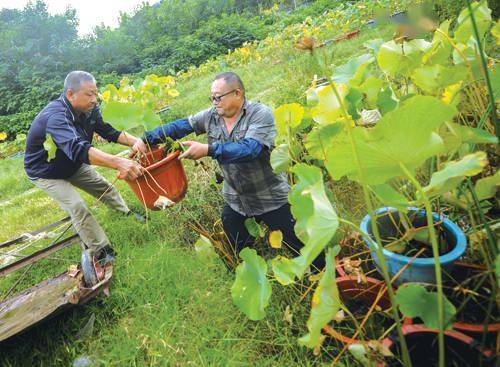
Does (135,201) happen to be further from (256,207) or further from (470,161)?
(470,161)

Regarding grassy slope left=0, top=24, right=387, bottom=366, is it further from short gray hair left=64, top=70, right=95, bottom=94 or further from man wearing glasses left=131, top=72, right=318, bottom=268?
short gray hair left=64, top=70, right=95, bottom=94

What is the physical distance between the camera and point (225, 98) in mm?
1619

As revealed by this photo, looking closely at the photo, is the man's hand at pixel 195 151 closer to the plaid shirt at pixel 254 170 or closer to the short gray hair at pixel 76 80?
the plaid shirt at pixel 254 170

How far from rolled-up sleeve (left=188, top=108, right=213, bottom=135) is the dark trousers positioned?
48 cm

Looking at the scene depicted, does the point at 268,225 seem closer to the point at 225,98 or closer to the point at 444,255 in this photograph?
the point at 225,98

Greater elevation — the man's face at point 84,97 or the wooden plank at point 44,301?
the man's face at point 84,97

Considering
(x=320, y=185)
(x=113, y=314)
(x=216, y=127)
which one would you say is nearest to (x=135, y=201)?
(x=113, y=314)

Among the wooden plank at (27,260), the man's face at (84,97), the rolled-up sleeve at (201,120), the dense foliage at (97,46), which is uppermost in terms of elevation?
the dense foliage at (97,46)

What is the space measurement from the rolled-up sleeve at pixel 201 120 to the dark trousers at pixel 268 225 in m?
0.48

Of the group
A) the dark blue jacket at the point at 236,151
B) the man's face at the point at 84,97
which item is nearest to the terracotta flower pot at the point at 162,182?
the dark blue jacket at the point at 236,151

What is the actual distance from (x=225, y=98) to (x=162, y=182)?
520mm

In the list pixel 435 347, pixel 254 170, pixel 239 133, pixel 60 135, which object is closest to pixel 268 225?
pixel 254 170

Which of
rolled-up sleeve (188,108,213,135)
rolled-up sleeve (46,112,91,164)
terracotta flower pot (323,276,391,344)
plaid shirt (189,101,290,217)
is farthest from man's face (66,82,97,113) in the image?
terracotta flower pot (323,276,391,344)

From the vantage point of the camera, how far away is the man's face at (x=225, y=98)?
160cm
